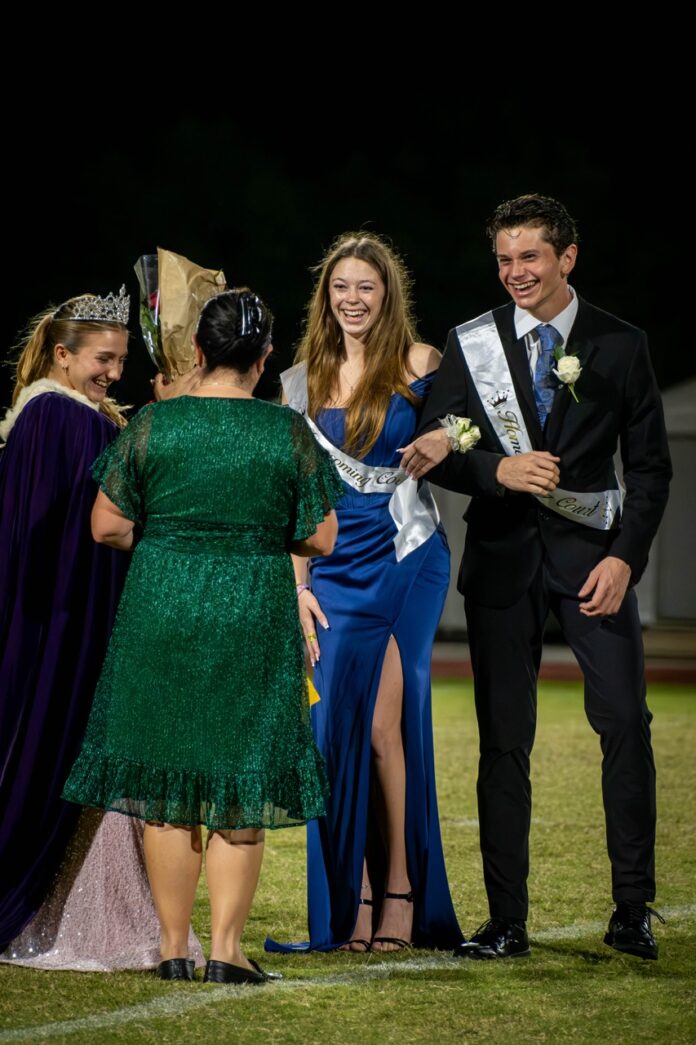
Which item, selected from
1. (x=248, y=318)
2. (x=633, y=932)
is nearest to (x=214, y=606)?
(x=248, y=318)

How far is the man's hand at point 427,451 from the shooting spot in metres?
4.86

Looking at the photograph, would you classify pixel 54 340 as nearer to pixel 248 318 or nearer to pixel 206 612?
pixel 248 318

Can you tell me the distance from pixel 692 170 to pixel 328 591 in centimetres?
2226

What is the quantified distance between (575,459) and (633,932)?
1392 mm

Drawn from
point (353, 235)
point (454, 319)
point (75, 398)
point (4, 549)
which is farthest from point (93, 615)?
point (454, 319)

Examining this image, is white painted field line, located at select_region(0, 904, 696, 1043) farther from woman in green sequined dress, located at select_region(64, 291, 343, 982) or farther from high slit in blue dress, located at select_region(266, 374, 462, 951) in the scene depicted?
high slit in blue dress, located at select_region(266, 374, 462, 951)

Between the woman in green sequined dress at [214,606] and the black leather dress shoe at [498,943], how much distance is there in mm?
830

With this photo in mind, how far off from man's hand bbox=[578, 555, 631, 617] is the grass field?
1024 millimetres

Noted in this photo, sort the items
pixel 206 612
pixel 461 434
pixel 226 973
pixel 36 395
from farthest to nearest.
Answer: pixel 36 395, pixel 461 434, pixel 226 973, pixel 206 612

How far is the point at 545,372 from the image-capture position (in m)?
4.91

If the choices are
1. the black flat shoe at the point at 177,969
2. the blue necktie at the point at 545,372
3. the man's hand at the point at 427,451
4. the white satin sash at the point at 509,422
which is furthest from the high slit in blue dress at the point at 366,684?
the black flat shoe at the point at 177,969

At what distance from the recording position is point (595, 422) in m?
4.84

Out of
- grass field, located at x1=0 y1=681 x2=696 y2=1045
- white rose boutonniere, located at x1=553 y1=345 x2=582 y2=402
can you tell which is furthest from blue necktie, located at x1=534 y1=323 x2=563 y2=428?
grass field, located at x1=0 y1=681 x2=696 y2=1045

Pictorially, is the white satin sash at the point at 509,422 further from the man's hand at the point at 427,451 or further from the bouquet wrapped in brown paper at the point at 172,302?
the bouquet wrapped in brown paper at the point at 172,302
